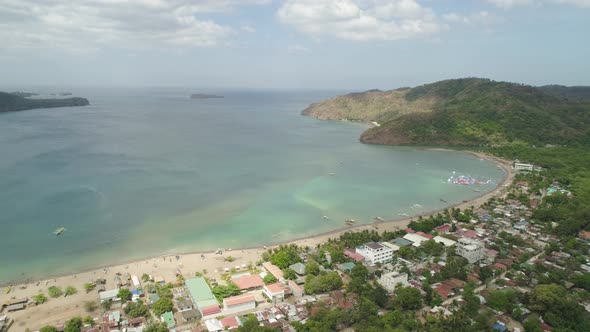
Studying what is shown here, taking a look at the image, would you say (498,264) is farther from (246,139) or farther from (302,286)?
(246,139)

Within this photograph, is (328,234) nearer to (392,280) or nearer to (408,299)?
(392,280)

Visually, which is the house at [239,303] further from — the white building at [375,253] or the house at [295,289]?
the white building at [375,253]

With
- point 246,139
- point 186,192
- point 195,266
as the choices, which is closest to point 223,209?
point 186,192

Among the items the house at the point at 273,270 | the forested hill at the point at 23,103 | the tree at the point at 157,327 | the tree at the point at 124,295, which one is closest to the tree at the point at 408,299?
the house at the point at 273,270

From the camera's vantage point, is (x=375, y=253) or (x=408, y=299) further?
(x=375, y=253)

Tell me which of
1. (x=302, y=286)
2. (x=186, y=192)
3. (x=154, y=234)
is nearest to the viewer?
(x=302, y=286)

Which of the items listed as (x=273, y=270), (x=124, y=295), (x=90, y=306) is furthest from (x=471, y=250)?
(x=90, y=306)
